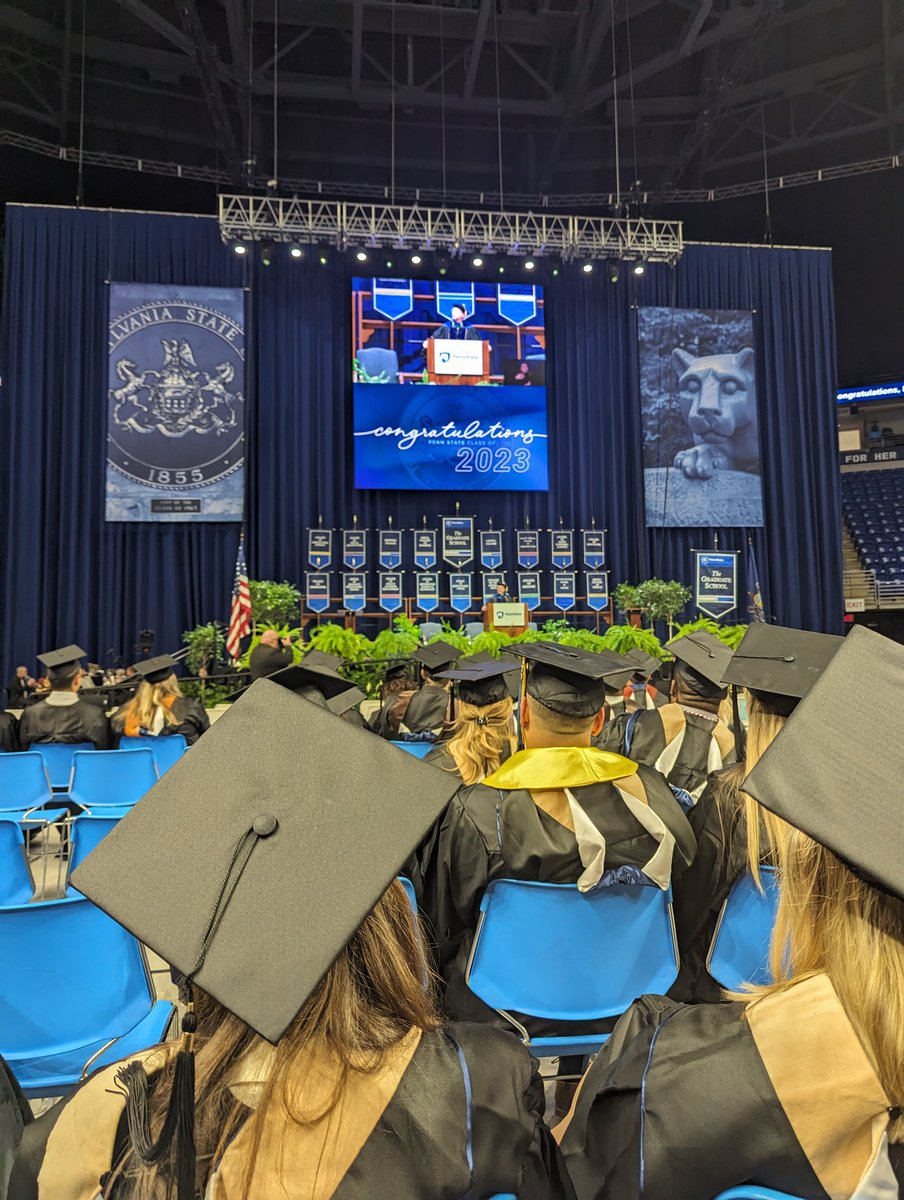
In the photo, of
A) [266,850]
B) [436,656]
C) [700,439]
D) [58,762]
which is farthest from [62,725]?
[700,439]

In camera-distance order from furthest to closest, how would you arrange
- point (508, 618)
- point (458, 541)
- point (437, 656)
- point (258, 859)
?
point (458, 541) < point (508, 618) < point (437, 656) < point (258, 859)

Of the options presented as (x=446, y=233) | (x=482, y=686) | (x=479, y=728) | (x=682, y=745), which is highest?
(x=446, y=233)

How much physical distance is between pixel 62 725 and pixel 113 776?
168 centimetres

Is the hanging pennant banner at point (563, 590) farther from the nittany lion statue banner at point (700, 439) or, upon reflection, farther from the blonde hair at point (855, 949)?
the blonde hair at point (855, 949)

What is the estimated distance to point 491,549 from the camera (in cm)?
1472

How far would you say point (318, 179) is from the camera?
52.1 ft

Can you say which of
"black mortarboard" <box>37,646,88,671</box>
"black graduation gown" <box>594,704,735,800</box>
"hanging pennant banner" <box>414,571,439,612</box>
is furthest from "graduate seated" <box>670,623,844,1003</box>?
"hanging pennant banner" <box>414,571,439,612</box>

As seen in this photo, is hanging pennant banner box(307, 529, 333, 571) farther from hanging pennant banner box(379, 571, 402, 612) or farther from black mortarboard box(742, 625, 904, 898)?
black mortarboard box(742, 625, 904, 898)

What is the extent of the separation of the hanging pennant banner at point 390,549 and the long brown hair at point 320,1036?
13.4 meters

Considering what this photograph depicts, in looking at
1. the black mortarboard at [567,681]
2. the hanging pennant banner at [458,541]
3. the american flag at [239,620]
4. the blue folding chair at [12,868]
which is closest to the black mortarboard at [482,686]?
the black mortarboard at [567,681]

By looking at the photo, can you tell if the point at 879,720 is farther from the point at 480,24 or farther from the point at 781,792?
the point at 480,24

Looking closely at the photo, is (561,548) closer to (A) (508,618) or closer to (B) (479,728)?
(A) (508,618)

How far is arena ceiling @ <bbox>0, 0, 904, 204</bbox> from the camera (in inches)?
508

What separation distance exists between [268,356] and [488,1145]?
15073mm
